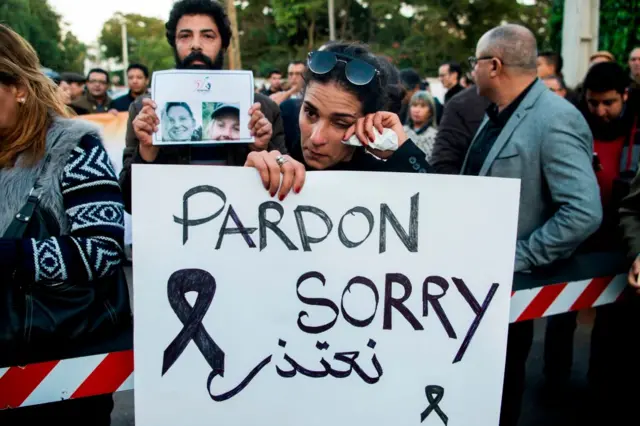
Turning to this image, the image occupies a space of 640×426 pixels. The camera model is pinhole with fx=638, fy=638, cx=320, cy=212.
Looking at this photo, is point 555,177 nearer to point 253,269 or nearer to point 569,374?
point 253,269

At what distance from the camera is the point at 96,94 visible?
884cm

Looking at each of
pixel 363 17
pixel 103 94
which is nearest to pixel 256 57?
pixel 363 17

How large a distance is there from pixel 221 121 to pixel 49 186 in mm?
952

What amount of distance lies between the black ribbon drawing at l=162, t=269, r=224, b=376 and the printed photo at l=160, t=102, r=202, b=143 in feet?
3.09

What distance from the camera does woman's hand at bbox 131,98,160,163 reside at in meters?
2.35

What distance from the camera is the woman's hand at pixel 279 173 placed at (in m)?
1.61

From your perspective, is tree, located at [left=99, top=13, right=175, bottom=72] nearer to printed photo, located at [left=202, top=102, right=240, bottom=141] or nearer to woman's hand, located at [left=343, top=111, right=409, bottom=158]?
printed photo, located at [left=202, top=102, right=240, bottom=141]

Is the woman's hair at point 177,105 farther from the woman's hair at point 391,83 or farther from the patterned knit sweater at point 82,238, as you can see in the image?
the woman's hair at point 391,83

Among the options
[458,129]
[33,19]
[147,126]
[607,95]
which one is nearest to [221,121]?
[147,126]

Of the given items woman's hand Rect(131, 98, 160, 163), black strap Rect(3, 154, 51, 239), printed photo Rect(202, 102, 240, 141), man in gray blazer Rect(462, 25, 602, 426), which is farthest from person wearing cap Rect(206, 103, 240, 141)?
man in gray blazer Rect(462, 25, 602, 426)

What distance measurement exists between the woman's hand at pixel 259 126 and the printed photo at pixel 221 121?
62 mm


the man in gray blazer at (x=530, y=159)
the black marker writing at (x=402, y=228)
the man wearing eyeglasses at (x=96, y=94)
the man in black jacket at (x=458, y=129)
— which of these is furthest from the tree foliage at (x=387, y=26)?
the black marker writing at (x=402, y=228)

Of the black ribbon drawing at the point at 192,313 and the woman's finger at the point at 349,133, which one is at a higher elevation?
the woman's finger at the point at 349,133

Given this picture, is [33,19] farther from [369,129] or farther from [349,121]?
[369,129]
